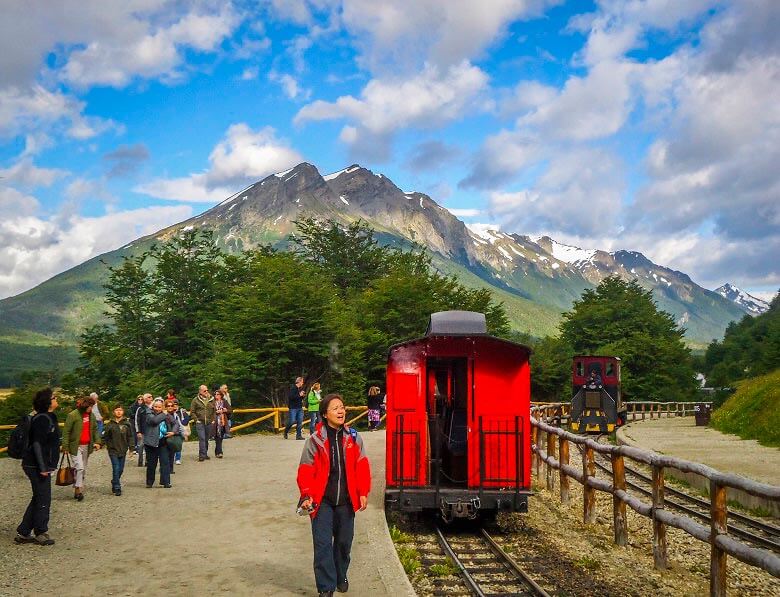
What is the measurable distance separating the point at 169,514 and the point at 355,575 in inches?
185

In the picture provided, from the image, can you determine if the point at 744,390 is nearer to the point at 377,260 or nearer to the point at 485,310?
the point at 485,310

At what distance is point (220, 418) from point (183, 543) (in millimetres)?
10516

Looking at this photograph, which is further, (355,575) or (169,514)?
(169,514)

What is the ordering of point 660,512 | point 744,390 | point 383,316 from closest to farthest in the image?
point 660,512, point 744,390, point 383,316

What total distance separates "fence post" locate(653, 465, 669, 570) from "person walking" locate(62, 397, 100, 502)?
8628 mm

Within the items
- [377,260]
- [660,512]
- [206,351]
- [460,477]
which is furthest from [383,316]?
[660,512]

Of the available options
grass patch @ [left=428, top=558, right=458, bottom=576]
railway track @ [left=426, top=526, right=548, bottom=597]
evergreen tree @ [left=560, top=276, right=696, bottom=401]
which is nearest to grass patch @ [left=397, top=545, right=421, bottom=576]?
grass patch @ [left=428, top=558, right=458, bottom=576]

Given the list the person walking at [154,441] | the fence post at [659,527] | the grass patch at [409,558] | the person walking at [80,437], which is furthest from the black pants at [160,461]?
the fence post at [659,527]

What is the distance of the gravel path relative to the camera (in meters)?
7.47

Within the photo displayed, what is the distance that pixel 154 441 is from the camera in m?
14.1

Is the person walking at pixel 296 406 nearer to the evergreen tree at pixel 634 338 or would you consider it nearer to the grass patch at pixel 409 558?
the grass patch at pixel 409 558

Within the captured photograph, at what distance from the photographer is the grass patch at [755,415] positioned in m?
23.7

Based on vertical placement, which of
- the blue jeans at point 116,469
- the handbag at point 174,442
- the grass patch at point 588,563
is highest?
the handbag at point 174,442

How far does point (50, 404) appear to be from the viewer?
934 cm
